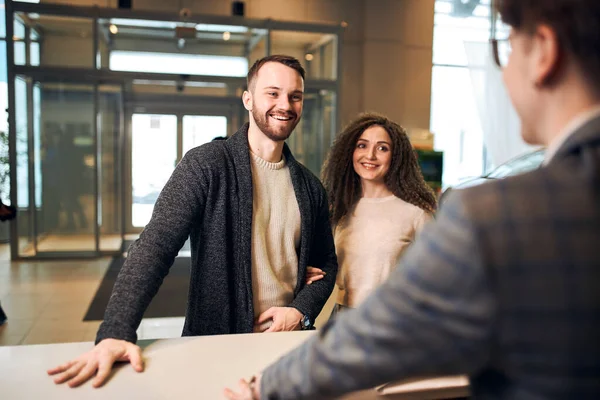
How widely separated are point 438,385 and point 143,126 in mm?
7165

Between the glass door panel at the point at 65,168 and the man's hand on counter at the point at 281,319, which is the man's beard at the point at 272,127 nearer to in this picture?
the man's hand on counter at the point at 281,319

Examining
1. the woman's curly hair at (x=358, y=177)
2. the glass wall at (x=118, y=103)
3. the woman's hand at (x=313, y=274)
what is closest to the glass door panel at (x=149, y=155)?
the glass wall at (x=118, y=103)

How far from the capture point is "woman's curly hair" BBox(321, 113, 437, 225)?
2434 millimetres

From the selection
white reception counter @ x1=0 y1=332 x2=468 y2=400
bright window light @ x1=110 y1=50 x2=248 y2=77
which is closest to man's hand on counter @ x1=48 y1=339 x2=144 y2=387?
white reception counter @ x1=0 y1=332 x2=468 y2=400

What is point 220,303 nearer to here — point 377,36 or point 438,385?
point 438,385

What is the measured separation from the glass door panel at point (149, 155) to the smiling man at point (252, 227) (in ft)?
19.5

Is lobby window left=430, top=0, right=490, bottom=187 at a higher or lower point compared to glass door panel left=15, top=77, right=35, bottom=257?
higher

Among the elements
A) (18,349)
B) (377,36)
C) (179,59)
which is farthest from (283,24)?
(18,349)

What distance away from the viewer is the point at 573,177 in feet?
1.75

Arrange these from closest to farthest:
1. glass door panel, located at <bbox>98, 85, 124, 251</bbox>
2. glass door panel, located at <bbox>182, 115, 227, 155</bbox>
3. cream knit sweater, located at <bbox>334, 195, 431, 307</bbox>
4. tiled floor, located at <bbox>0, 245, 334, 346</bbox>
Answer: cream knit sweater, located at <bbox>334, 195, 431, 307</bbox>
tiled floor, located at <bbox>0, 245, 334, 346</bbox>
glass door panel, located at <bbox>98, 85, 124, 251</bbox>
glass door panel, located at <bbox>182, 115, 227, 155</bbox>

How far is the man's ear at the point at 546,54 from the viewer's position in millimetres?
577

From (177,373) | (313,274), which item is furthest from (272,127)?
(177,373)

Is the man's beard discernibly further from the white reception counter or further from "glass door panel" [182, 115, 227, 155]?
"glass door panel" [182, 115, 227, 155]

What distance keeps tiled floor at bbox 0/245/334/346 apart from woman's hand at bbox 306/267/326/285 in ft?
6.88
